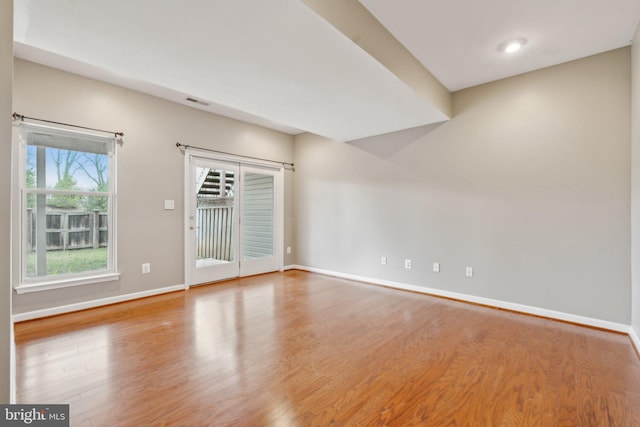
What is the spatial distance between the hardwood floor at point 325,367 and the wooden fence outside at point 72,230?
0.79 meters

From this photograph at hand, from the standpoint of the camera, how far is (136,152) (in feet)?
12.6

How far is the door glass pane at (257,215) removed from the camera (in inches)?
205

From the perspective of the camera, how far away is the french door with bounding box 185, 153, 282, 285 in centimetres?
447

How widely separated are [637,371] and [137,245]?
5.02 metres

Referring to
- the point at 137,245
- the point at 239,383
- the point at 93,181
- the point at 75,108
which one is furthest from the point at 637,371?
the point at 75,108

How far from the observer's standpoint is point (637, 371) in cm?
216

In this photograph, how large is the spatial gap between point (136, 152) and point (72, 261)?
148 cm

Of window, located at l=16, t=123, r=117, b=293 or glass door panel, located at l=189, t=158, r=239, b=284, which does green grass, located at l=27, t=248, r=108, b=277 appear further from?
glass door panel, located at l=189, t=158, r=239, b=284

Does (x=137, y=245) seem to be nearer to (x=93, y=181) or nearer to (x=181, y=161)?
(x=93, y=181)

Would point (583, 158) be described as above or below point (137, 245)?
above

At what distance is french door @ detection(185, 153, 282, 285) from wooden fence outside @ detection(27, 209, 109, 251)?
1038mm

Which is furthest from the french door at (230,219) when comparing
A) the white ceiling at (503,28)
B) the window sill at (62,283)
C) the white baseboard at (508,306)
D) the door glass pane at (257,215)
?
the white ceiling at (503,28)

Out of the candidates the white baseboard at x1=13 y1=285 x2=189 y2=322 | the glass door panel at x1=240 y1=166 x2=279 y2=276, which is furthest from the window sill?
the glass door panel at x1=240 y1=166 x2=279 y2=276

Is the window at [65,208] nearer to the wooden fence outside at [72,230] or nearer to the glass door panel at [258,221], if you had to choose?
the wooden fence outside at [72,230]
